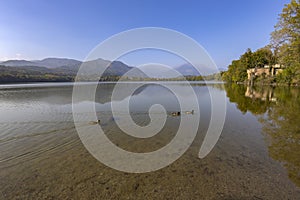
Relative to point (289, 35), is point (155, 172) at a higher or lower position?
lower

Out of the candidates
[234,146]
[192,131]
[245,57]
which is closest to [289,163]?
[234,146]

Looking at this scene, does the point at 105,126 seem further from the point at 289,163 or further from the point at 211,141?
the point at 289,163

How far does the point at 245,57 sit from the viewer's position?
74.6 meters

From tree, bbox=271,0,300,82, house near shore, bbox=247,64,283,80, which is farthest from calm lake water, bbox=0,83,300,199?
house near shore, bbox=247,64,283,80

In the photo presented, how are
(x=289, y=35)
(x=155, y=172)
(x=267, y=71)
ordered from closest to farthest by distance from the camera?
(x=155, y=172) < (x=289, y=35) < (x=267, y=71)

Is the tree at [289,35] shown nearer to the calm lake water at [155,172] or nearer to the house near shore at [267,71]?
the calm lake water at [155,172]

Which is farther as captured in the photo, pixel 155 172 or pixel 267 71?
pixel 267 71

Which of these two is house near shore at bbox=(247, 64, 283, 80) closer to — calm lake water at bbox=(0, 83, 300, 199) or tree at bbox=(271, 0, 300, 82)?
tree at bbox=(271, 0, 300, 82)

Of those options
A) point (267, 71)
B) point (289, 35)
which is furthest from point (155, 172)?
point (267, 71)

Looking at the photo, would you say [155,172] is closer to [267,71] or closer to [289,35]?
[289,35]

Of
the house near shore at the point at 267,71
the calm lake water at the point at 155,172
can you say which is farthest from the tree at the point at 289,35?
the house near shore at the point at 267,71

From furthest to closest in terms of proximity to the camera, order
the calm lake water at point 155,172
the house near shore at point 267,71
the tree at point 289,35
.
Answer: the house near shore at point 267,71
the tree at point 289,35
the calm lake water at point 155,172

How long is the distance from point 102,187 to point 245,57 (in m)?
89.6

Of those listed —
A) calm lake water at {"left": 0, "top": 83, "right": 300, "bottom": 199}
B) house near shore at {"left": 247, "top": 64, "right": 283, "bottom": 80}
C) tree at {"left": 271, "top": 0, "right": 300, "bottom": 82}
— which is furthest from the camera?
house near shore at {"left": 247, "top": 64, "right": 283, "bottom": 80}
